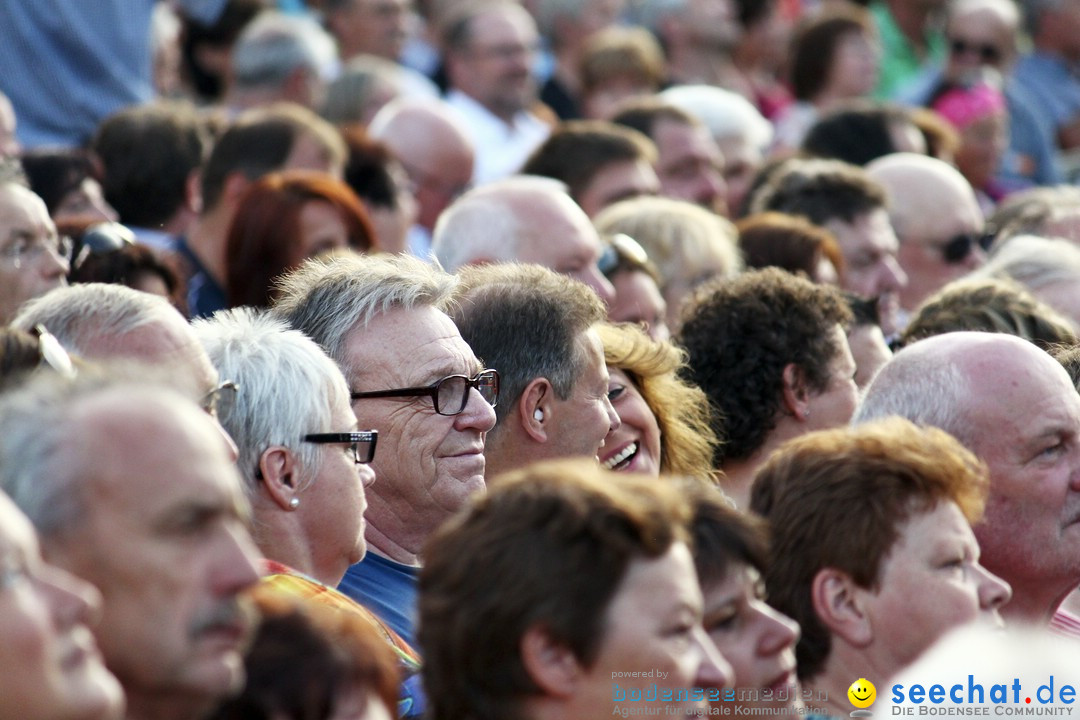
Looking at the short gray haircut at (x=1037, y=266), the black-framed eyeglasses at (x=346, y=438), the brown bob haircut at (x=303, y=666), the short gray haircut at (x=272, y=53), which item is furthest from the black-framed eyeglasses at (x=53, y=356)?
the short gray haircut at (x=272, y=53)

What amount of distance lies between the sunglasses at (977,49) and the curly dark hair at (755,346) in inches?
262

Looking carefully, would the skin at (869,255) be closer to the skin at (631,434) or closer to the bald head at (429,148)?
the bald head at (429,148)

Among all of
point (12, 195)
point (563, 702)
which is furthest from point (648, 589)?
point (12, 195)

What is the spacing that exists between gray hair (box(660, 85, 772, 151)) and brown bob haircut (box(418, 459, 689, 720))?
6.75m

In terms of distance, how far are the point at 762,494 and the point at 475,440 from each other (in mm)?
931

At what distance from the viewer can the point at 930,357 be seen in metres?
4.30

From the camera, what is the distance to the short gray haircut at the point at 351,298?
409 centimetres

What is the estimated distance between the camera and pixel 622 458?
4617mm

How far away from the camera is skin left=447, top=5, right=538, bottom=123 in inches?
385

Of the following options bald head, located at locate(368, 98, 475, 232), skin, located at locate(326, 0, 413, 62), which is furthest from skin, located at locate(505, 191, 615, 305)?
skin, located at locate(326, 0, 413, 62)

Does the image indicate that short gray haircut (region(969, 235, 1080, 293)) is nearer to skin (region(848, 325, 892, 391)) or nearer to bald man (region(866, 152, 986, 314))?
skin (region(848, 325, 892, 391))

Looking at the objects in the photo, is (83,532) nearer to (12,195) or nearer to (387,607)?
(387,607)

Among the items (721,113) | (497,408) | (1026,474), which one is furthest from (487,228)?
(721,113)

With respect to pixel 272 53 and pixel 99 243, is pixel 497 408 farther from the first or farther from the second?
pixel 272 53
